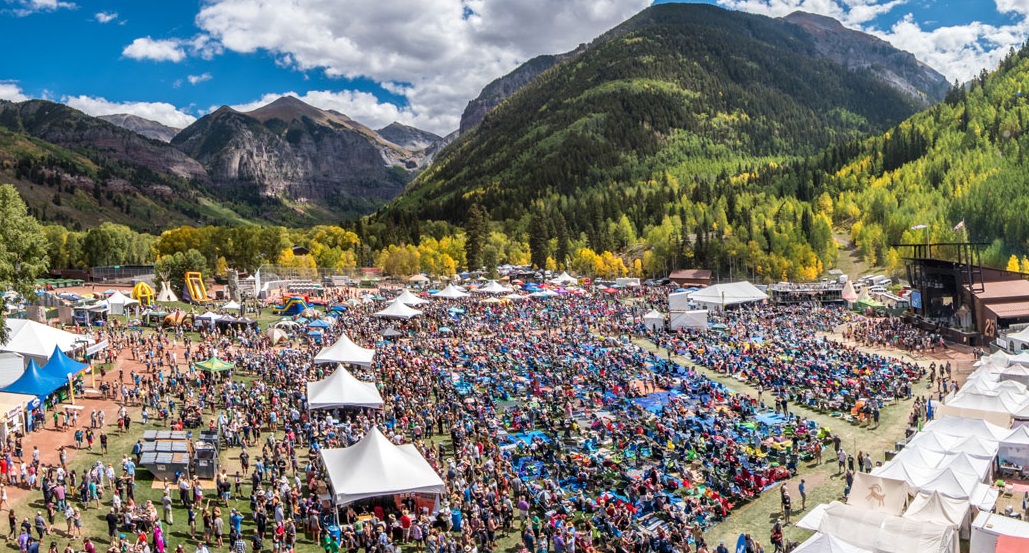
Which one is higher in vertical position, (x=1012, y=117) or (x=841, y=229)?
(x=1012, y=117)

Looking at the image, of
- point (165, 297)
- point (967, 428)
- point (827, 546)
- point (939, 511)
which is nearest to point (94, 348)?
point (165, 297)

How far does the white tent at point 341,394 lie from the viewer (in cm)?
2903

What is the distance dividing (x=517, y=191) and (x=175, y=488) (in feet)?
551

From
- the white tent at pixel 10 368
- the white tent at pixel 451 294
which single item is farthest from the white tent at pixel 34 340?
the white tent at pixel 451 294

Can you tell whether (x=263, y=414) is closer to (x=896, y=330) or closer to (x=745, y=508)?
(x=745, y=508)

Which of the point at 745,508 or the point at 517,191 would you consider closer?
the point at 745,508

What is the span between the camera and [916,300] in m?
52.6

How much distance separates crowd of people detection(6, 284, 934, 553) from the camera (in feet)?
62.2

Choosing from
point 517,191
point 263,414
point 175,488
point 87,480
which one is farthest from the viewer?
point 517,191

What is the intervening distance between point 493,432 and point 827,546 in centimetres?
1433

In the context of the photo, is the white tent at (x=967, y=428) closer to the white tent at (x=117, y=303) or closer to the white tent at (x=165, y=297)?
the white tent at (x=117, y=303)

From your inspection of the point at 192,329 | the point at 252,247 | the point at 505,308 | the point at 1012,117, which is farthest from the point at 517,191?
the point at 192,329

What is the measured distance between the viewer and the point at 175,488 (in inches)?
842

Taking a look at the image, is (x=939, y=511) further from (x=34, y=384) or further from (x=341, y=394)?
(x=34, y=384)
